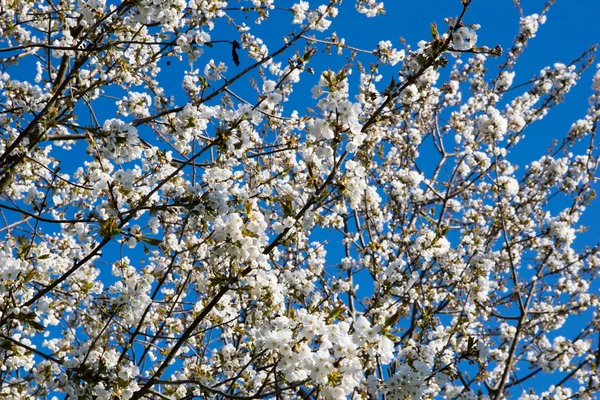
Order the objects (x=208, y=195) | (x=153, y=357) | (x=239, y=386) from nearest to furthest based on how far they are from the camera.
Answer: (x=208, y=195)
(x=239, y=386)
(x=153, y=357)

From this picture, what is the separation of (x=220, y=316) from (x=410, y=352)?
2345mm

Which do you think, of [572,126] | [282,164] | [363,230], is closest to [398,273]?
[282,164]

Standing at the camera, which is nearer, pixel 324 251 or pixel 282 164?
pixel 282 164

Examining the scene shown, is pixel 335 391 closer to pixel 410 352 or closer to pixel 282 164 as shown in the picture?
pixel 410 352

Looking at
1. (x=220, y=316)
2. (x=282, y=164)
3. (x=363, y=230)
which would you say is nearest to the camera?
(x=220, y=316)

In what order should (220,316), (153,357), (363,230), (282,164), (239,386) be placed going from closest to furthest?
(239,386) → (220,316) → (282,164) → (153,357) → (363,230)

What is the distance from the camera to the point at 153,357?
24.8ft

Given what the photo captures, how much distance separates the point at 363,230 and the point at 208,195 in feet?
15.2

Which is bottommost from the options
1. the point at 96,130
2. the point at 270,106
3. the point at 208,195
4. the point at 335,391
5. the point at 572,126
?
the point at 335,391

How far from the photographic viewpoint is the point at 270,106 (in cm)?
A: 530

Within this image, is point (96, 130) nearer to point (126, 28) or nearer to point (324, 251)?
point (126, 28)

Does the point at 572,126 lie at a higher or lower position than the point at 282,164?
higher

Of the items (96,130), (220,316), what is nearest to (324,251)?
(220,316)

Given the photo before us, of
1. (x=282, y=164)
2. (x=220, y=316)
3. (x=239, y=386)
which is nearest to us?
(x=239, y=386)
